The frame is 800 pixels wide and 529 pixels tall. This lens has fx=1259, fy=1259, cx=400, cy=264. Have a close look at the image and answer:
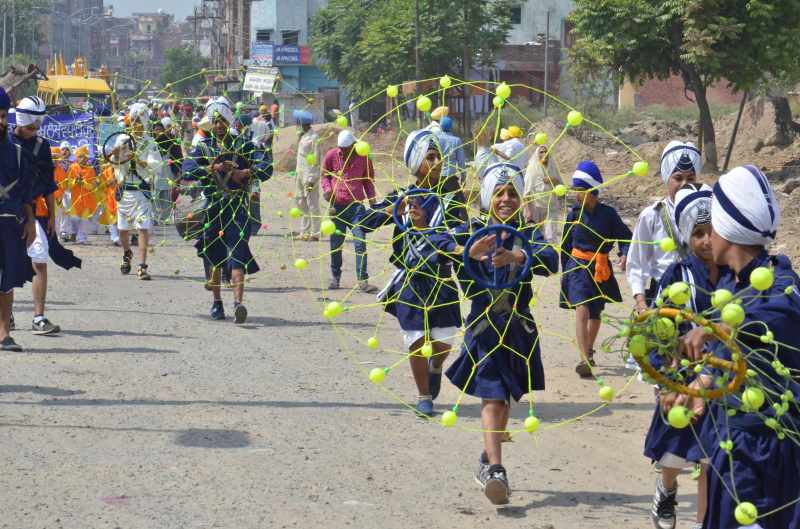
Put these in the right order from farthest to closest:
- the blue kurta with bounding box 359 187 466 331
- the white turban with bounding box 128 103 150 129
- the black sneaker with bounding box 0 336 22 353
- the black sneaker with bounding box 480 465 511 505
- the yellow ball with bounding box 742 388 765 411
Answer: the white turban with bounding box 128 103 150 129
the black sneaker with bounding box 0 336 22 353
the blue kurta with bounding box 359 187 466 331
the black sneaker with bounding box 480 465 511 505
the yellow ball with bounding box 742 388 765 411

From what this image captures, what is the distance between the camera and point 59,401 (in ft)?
28.8

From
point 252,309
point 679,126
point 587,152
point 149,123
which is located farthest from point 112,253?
point 679,126

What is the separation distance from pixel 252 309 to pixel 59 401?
15.6ft

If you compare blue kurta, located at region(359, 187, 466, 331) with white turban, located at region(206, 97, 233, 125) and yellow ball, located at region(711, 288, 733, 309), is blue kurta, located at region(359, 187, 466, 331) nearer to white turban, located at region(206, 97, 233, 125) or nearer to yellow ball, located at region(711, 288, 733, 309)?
yellow ball, located at region(711, 288, 733, 309)

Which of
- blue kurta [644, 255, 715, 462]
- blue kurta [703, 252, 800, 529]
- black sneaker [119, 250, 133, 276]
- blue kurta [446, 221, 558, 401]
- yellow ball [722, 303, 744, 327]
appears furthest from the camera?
black sneaker [119, 250, 133, 276]

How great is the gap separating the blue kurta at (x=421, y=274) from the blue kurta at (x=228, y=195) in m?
3.84

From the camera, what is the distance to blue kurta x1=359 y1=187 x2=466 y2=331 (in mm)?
7219

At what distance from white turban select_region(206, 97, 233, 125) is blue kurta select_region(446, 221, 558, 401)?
5.61 metres

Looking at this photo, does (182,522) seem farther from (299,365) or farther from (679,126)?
(679,126)

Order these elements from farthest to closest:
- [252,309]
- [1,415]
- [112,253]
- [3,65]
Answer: [3,65] → [112,253] → [252,309] → [1,415]

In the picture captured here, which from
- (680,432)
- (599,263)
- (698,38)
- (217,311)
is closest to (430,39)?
(698,38)

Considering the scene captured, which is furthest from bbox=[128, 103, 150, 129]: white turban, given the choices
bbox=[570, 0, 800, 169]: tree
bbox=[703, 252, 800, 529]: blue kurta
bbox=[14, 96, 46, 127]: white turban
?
bbox=[570, 0, 800, 169]: tree

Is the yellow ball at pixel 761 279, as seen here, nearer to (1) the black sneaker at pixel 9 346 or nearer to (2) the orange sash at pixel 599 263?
(2) the orange sash at pixel 599 263

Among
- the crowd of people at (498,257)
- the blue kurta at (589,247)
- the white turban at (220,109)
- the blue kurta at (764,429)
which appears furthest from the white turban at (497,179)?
the white turban at (220,109)
